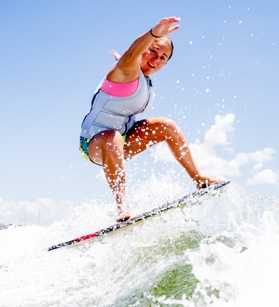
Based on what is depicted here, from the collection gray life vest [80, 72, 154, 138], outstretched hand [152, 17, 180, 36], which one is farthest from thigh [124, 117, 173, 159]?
outstretched hand [152, 17, 180, 36]

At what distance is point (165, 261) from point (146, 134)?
166 cm

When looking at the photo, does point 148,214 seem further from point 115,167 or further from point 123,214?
point 115,167

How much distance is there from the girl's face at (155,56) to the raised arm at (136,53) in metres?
0.48

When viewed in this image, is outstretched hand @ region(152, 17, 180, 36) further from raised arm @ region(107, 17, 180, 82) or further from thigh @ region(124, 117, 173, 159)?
thigh @ region(124, 117, 173, 159)

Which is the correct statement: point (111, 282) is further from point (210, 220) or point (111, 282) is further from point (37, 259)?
point (37, 259)

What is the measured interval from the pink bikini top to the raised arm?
0.05 m

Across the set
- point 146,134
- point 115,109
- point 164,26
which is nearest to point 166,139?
point 146,134

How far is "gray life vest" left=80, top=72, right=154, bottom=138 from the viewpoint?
437 cm

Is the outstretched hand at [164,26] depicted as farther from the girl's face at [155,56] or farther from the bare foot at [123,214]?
the bare foot at [123,214]

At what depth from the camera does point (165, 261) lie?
3756mm

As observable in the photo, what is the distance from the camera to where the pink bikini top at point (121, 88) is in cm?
425

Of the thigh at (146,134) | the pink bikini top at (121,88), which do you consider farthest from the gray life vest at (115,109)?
the thigh at (146,134)

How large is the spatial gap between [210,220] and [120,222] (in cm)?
133

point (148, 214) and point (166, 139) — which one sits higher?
point (166, 139)
